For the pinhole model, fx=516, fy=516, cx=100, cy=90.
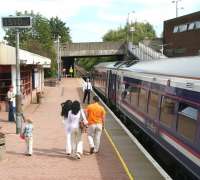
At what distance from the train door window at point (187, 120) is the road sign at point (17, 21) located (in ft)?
25.4

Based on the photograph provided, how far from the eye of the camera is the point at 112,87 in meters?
29.8

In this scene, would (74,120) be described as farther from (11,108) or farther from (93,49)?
(93,49)

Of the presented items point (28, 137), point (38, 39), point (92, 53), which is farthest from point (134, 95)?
point (92, 53)

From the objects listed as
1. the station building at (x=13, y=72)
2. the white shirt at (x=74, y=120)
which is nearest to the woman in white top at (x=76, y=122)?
the white shirt at (x=74, y=120)

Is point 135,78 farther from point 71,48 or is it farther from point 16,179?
point 71,48

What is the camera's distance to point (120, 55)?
92.2 metres

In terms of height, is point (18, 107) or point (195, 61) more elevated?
point (195, 61)

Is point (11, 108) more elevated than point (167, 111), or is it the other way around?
point (167, 111)

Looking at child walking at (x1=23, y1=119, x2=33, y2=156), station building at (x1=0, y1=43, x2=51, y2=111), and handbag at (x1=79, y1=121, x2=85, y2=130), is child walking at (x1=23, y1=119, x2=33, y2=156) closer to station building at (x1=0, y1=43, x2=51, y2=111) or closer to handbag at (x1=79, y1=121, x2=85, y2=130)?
handbag at (x1=79, y1=121, x2=85, y2=130)

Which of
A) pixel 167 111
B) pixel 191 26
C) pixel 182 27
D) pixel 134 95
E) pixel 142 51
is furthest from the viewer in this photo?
pixel 142 51

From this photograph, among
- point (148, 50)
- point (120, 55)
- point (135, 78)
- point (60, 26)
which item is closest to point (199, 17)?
point (148, 50)

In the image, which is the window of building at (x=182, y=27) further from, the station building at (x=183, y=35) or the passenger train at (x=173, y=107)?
the passenger train at (x=173, y=107)

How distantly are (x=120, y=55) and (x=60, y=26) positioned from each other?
2879 inches

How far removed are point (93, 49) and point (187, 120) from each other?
8029 cm
